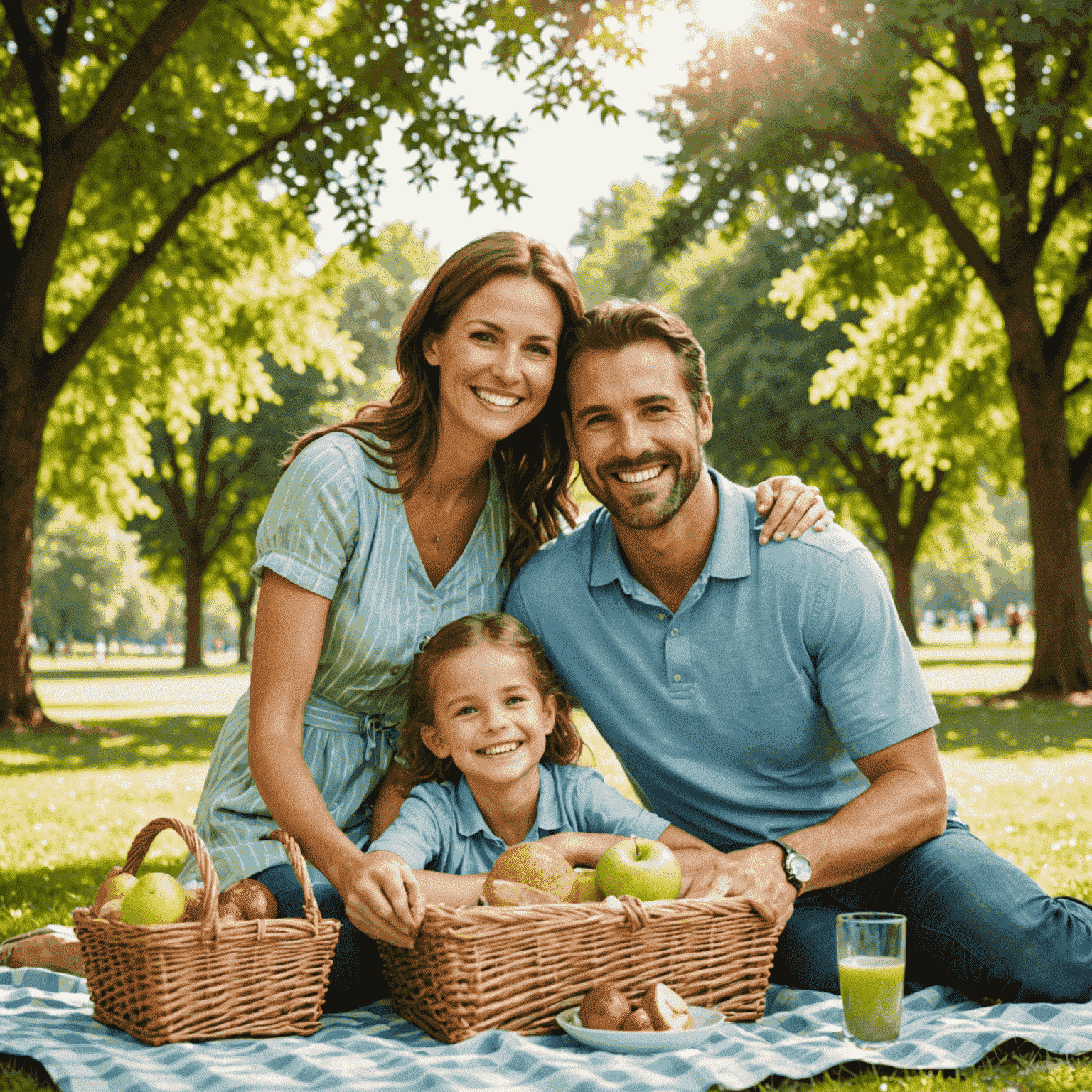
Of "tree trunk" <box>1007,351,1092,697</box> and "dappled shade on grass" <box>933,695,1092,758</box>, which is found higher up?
"tree trunk" <box>1007,351,1092,697</box>

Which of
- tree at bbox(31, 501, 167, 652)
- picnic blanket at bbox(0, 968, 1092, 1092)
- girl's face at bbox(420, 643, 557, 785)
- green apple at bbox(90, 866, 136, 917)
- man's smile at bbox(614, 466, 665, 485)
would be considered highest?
tree at bbox(31, 501, 167, 652)

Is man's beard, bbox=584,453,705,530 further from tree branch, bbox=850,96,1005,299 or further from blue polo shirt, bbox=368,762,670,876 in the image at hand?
tree branch, bbox=850,96,1005,299

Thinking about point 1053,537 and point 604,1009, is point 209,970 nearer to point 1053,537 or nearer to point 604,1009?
point 604,1009

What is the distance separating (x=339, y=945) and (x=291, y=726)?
27.4 inches

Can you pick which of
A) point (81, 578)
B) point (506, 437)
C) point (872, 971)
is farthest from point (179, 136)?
point (81, 578)

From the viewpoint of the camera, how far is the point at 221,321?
1695 cm

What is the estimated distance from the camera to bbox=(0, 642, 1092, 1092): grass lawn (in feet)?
10.2

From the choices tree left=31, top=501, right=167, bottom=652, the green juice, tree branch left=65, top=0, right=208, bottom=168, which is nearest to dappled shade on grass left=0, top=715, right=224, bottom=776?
tree branch left=65, top=0, right=208, bottom=168

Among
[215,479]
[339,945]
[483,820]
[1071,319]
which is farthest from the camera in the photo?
[215,479]

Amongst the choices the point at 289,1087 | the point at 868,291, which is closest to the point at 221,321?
the point at 868,291

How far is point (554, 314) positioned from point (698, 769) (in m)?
1.65

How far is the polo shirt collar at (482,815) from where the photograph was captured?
3.89 m

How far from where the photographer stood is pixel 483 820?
3.92m

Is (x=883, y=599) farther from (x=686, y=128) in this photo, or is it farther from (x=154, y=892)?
(x=686, y=128)
